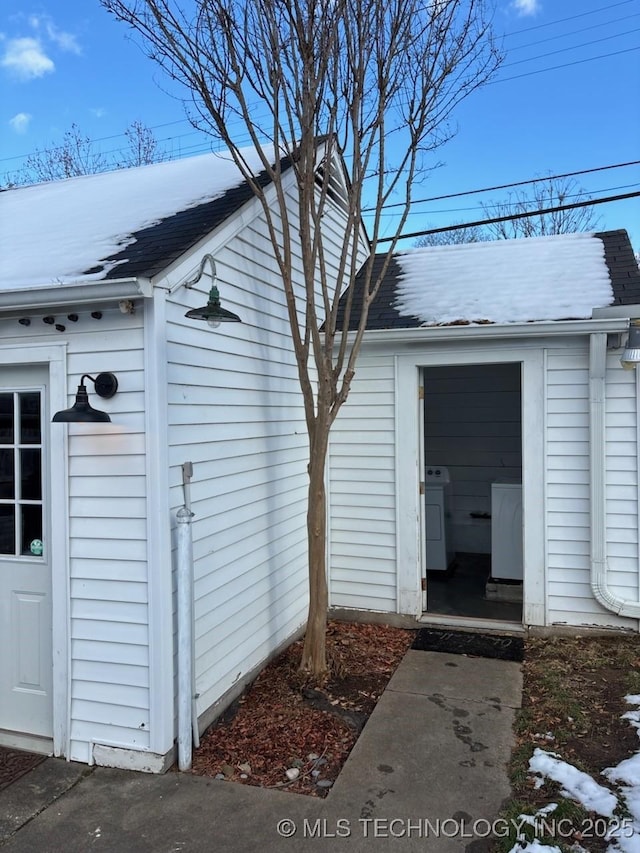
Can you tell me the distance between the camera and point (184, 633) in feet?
10.1

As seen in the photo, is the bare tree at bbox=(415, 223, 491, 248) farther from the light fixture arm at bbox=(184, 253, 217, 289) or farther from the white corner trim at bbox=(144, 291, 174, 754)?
the white corner trim at bbox=(144, 291, 174, 754)

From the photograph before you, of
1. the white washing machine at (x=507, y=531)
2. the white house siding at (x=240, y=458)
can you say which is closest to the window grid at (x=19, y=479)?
the white house siding at (x=240, y=458)

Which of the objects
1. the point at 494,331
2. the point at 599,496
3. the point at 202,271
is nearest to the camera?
the point at 202,271

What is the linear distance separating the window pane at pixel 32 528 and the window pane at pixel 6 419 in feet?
1.26

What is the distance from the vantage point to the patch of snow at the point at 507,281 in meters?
4.80

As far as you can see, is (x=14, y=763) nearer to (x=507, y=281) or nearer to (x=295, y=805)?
(x=295, y=805)

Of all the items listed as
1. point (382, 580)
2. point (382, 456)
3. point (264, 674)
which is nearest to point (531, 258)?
point (382, 456)

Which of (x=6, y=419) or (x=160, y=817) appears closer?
(x=160, y=817)

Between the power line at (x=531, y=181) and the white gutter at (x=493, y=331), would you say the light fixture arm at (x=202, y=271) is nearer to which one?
the white gutter at (x=493, y=331)

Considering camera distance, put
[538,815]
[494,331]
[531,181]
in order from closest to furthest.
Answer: [538,815] → [494,331] → [531,181]

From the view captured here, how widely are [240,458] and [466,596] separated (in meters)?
2.99

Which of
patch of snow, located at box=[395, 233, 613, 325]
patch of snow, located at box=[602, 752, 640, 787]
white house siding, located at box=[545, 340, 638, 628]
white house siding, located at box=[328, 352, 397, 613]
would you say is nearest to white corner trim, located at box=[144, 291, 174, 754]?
patch of snow, located at box=[602, 752, 640, 787]

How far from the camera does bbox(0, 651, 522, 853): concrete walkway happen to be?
98.6 inches

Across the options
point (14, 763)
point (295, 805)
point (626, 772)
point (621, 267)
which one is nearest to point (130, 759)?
point (14, 763)
